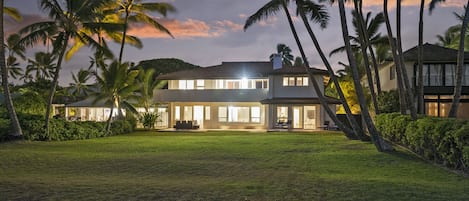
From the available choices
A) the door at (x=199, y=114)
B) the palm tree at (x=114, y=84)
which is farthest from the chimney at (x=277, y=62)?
the palm tree at (x=114, y=84)

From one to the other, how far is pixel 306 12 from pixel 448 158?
10.6 metres

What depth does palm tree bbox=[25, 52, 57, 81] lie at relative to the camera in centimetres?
5584

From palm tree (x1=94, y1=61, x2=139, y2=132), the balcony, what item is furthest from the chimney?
palm tree (x1=94, y1=61, x2=139, y2=132)

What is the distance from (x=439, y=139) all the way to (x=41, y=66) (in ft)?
173

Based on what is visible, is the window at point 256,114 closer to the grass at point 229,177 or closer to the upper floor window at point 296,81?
the upper floor window at point 296,81

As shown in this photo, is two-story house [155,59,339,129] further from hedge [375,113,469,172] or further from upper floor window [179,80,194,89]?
hedge [375,113,469,172]

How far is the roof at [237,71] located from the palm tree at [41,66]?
934 inches

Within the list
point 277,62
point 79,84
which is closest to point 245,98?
point 277,62

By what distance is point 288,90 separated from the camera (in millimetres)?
34531

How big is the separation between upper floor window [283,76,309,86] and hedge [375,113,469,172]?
48.6 ft

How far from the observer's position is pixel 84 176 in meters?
10.3

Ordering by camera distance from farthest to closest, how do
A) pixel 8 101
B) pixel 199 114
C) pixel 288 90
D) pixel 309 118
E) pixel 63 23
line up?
pixel 199 114
pixel 309 118
pixel 288 90
pixel 63 23
pixel 8 101

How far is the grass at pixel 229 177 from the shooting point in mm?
7891

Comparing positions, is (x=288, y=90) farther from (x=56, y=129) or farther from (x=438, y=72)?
(x=56, y=129)
